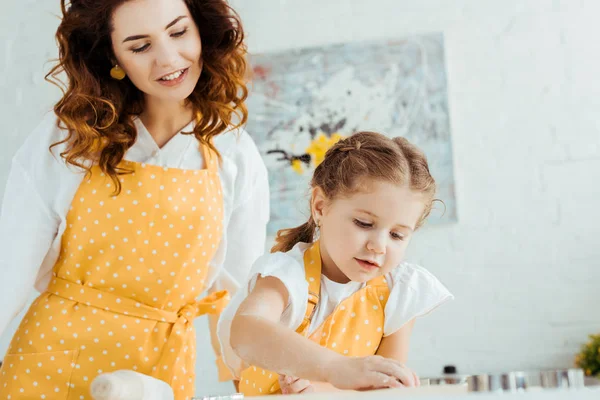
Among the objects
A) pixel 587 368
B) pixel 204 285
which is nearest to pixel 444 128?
pixel 587 368

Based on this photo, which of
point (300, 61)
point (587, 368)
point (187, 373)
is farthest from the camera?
point (300, 61)

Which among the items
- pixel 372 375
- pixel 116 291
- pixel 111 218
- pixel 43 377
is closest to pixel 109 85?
pixel 111 218

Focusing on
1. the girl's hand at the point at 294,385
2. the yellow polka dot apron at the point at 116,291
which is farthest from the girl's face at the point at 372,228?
the yellow polka dot apron at the point at 116,291

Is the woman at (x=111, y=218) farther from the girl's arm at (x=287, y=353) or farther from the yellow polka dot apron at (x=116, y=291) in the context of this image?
the girl's arm at (x=287, y=353)

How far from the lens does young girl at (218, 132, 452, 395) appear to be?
0.96 meters

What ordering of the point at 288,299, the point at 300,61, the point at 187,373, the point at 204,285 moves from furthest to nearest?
1. the point at 300,61
2. the point at 204,285
3. the point at 187,373
4. the point at 288,299

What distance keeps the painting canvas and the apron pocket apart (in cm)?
171

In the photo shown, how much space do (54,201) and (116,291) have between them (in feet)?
0.60

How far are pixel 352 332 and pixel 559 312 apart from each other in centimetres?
194

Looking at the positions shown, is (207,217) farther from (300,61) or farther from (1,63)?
(1,63)

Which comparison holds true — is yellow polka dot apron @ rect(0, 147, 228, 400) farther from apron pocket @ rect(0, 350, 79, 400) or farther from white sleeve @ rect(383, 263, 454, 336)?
white sleeve @ rect(383, 263, 454, 336)

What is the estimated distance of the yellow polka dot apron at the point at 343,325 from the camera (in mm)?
1033

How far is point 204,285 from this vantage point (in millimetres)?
1378

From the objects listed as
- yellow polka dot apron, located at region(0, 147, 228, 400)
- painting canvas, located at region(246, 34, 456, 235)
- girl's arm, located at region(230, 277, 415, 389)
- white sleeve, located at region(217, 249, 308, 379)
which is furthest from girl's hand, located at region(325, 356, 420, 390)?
painting canvas, located at region(246, 34, 456, 235)
